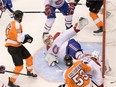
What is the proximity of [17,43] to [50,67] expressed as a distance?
644 mm

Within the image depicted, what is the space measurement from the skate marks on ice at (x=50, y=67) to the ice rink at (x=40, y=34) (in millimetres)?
60

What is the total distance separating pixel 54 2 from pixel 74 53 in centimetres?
100

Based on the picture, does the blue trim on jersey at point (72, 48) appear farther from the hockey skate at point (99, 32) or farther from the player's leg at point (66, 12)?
the hockey skate at point (99, 32)

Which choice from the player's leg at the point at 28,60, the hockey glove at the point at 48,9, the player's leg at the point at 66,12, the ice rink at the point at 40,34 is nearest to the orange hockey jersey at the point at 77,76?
the ice rink at the point at 40,34

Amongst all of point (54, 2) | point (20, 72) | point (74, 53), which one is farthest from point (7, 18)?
point (74, 53)

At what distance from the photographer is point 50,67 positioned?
4.20 m

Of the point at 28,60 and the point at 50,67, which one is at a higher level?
the point at 28,60

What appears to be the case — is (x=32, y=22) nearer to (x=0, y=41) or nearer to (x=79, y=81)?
(x=0, y=41)

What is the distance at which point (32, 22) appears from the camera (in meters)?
5.55

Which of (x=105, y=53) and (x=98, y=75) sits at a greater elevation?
(x=105, y=53)

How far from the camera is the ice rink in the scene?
9.93 feet

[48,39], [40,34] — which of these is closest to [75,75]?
[48,39]

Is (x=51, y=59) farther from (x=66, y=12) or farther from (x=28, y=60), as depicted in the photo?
(x=66, y=12)

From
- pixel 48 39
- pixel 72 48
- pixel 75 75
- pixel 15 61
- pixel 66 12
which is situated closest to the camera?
pixel 75 75
